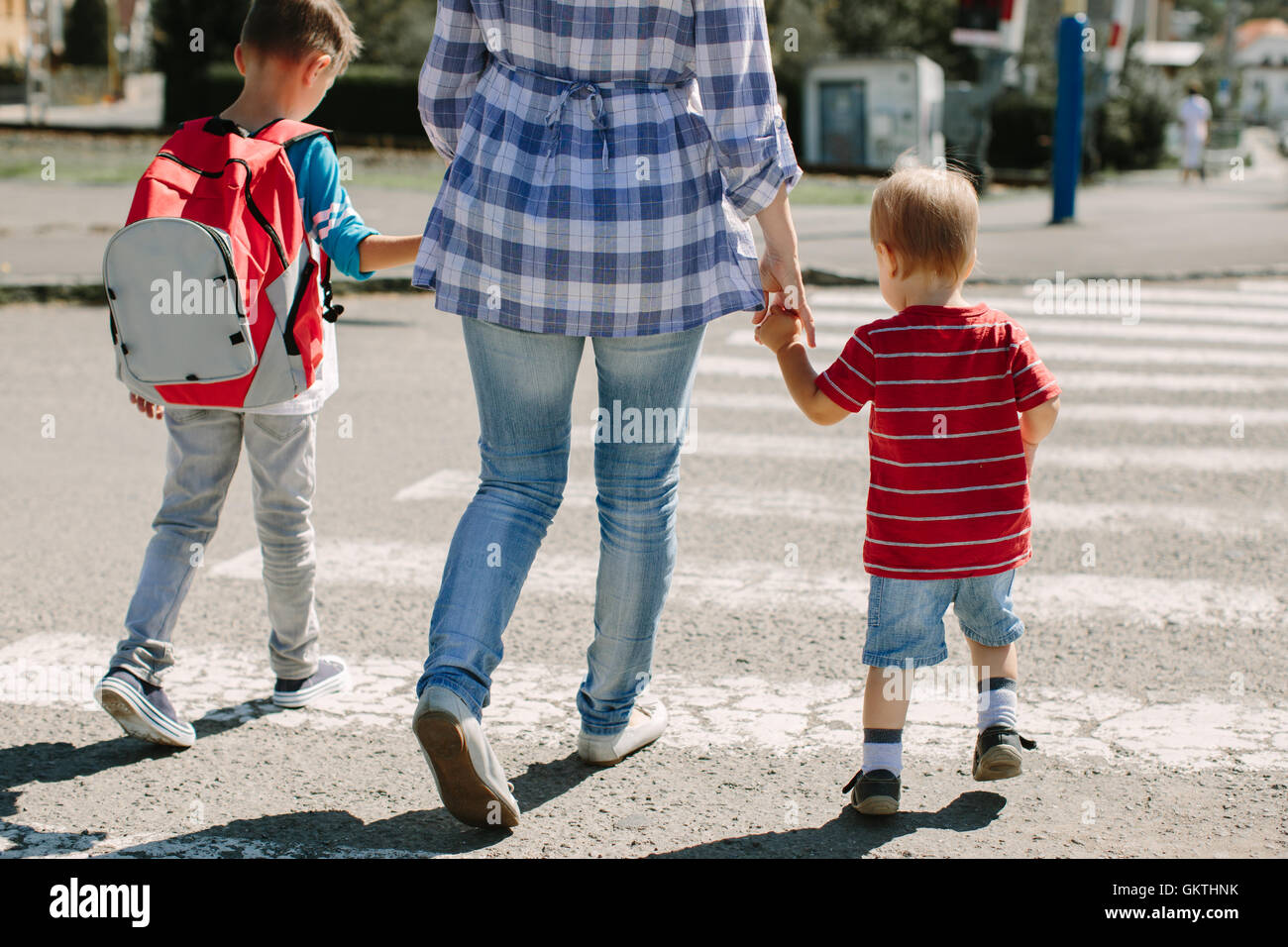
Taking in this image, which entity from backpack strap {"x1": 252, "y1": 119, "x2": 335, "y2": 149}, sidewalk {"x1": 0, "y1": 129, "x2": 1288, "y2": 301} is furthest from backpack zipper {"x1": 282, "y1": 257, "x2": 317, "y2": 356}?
sidewalk {"x1": 0, "y1": 129, "x2": 1288, "y2": 301}

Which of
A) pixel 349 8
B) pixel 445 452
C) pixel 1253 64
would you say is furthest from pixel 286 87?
pixel 1253 64

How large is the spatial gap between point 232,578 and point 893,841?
2.53 meters

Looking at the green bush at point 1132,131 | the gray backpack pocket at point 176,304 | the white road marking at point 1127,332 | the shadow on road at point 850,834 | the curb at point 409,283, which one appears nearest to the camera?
the shadow on road at point 850,834

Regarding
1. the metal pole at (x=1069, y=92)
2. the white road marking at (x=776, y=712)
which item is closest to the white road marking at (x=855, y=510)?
the white road marking at (x=776, y=712)

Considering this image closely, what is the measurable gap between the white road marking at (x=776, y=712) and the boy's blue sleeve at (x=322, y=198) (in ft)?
3.60

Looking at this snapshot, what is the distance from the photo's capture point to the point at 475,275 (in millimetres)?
2824

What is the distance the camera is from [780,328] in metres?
2.96

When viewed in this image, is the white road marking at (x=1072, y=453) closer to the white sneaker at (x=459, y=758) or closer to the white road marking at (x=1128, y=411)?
the white road marking at (x=1128, y=411)

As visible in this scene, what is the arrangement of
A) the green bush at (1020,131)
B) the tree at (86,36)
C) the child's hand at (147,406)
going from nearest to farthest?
1. the child's hand at (147,406)
2. the green bush at (1020,131)
3. the tree at (86,36)

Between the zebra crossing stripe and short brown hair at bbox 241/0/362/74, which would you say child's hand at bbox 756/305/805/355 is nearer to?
short brown hair at bbox 241/0/362/74

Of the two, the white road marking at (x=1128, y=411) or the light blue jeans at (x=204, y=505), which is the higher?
the light blue jeans at (x=204, y=505)

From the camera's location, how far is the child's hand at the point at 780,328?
295cm

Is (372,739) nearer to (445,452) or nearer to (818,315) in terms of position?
(445,452)
